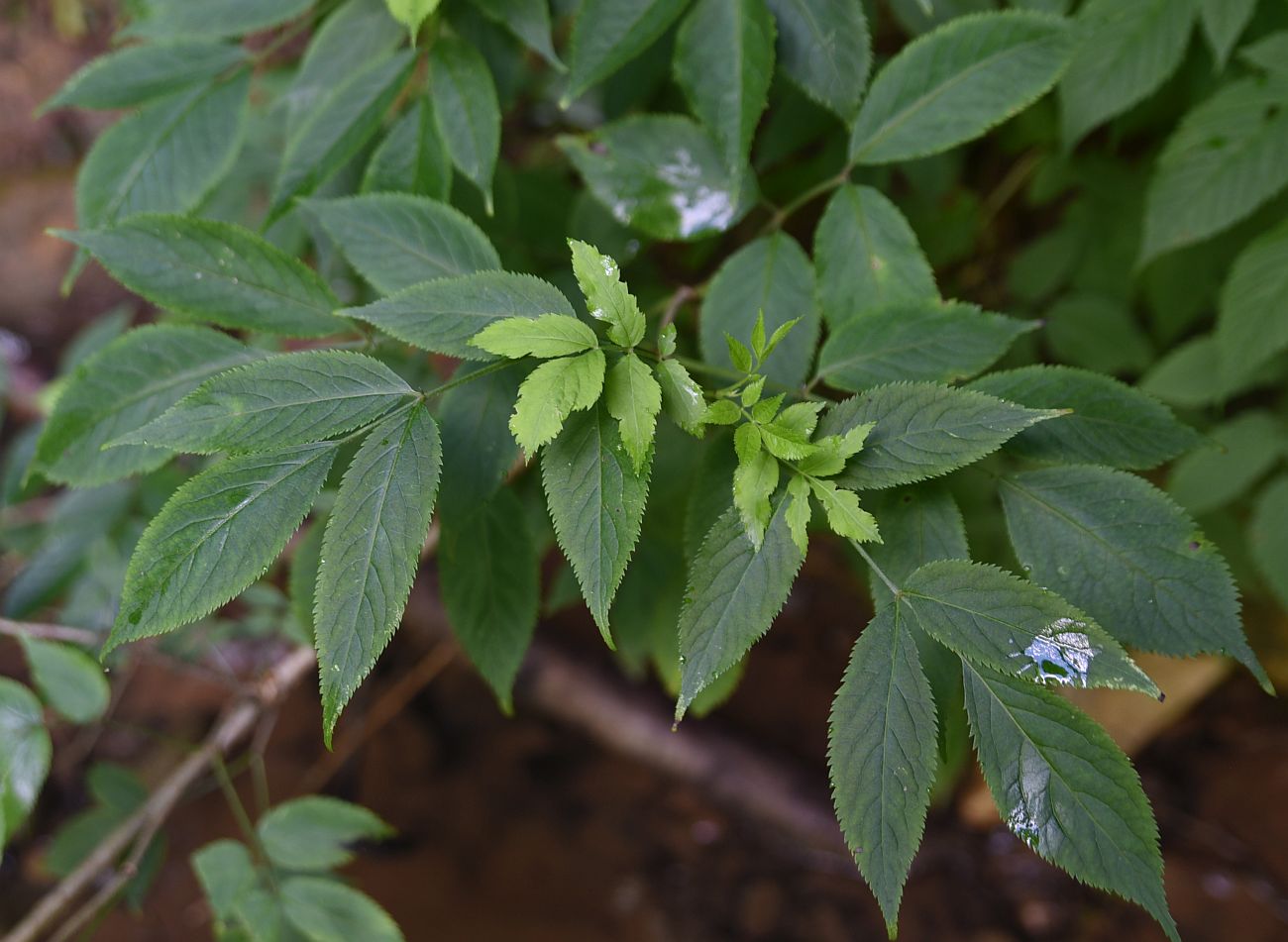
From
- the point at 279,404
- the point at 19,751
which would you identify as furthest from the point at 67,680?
the point at 279,404

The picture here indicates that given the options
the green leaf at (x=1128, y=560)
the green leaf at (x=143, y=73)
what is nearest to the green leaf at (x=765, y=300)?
the green leaf at (x=1128, y=560)

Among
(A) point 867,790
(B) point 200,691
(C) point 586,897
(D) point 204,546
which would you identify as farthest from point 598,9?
(B) point 200,691

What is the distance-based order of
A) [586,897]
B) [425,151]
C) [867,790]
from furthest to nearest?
[586,897], [425,151], [867,790]

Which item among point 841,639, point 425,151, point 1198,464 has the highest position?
point 425,151

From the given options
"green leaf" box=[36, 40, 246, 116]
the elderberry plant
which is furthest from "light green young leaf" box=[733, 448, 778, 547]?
"green leaf" box=[36, 40, 246, 116]

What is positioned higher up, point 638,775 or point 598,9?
point 598,9

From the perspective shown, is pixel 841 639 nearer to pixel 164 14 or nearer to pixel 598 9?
pixel 598 9

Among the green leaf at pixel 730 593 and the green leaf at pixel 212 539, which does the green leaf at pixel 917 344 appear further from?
the green leaf at pixel 212 539
